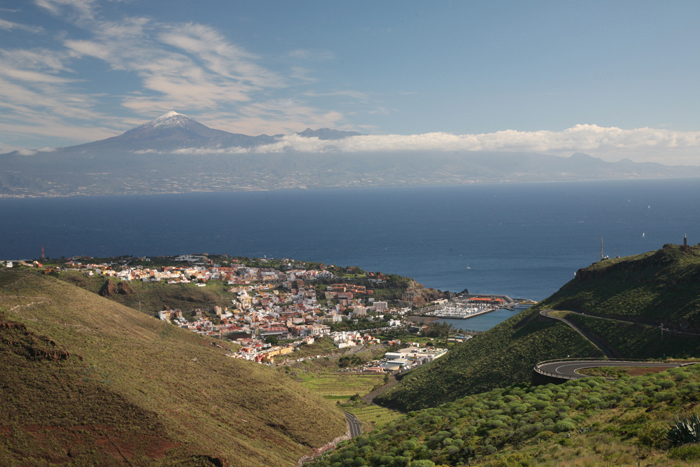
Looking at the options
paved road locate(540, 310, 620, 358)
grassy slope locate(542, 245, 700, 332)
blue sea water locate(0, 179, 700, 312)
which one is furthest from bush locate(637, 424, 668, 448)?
blue sea water locate(0, 179, 700, 312)

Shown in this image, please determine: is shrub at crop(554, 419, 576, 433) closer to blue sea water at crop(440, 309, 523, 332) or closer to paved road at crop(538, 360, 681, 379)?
paved road at crop(538, 360, 681, 379)

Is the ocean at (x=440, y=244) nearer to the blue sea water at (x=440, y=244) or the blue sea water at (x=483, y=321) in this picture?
the blue sea water at (x=440, y=244)

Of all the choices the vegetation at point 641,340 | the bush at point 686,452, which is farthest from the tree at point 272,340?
the bush at point 686,452

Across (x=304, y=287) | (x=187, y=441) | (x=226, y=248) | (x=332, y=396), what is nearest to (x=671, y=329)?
(x=332, y=396)

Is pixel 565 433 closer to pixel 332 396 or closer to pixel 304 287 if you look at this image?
pixel 332 396

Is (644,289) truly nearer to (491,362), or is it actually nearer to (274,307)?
(491,362)

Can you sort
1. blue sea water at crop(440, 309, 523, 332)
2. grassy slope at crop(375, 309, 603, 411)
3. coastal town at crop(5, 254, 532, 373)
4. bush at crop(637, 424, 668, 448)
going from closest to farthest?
bush at crop(637, 424, 668, 448) → grassy slope at crop(375, 309, 603, 411) → coastal town at crop(5, 254, 532, 373) → blue sea water at crop(440, 309, 523, 332)

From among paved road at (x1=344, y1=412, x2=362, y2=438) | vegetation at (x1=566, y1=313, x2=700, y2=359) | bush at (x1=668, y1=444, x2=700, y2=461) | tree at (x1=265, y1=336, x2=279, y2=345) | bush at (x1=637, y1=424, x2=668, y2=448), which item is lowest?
tree at (x1=265, y1=336, x2=279, y2=345)
